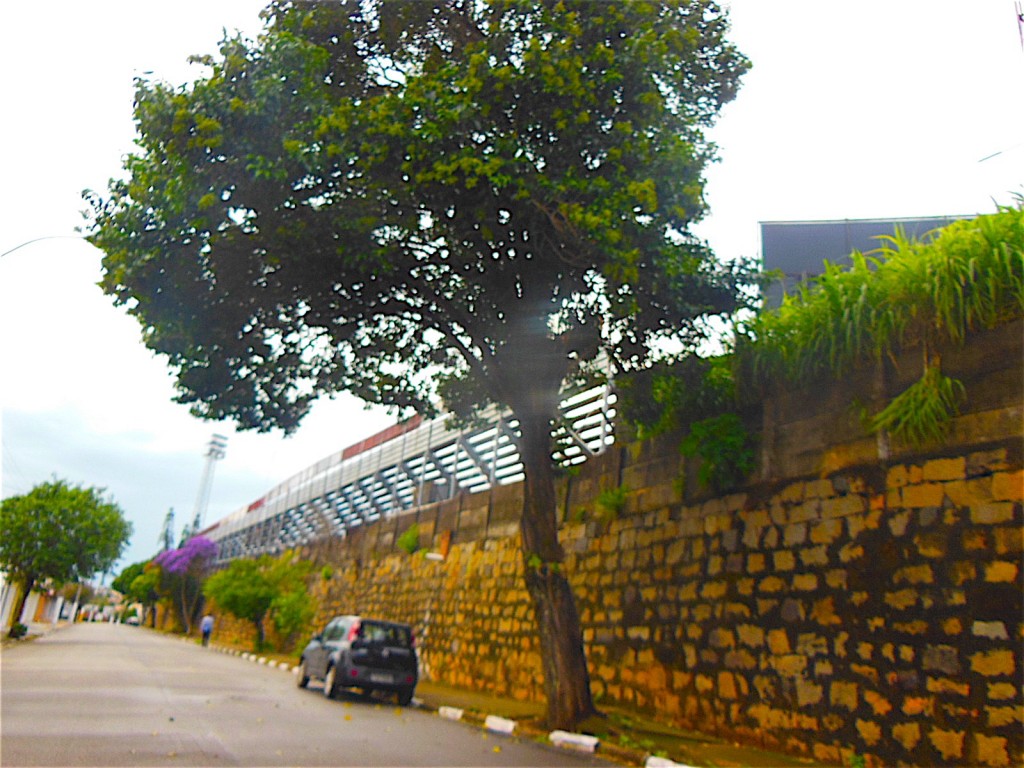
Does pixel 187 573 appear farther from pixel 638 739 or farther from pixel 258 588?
pixel 638 739

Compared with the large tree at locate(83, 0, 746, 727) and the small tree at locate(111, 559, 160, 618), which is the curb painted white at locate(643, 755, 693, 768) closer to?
the large tree at locate(83, 0, 746, 727)

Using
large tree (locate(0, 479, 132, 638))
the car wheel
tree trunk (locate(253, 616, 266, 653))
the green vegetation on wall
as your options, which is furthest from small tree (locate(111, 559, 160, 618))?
the green vegetation on wall

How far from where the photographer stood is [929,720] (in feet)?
21.9

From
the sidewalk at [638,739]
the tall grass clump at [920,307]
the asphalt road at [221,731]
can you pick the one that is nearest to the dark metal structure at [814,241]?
the tall grass clump at [920,307]

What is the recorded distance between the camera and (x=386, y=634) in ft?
44.8

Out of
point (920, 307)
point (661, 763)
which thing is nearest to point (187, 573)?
point (661, 763)

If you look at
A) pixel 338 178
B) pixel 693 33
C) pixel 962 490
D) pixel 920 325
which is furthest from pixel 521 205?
pixel 962 490

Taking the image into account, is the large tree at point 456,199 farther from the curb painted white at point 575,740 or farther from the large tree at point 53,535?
the large tree at point 53,535

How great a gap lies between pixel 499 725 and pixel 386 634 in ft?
13.9

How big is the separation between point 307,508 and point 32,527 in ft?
48.3

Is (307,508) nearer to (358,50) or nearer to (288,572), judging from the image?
(288,572)

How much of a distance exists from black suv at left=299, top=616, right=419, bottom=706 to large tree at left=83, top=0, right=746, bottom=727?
4435 mm

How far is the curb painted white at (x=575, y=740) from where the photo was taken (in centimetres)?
826

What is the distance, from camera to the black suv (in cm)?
1298
